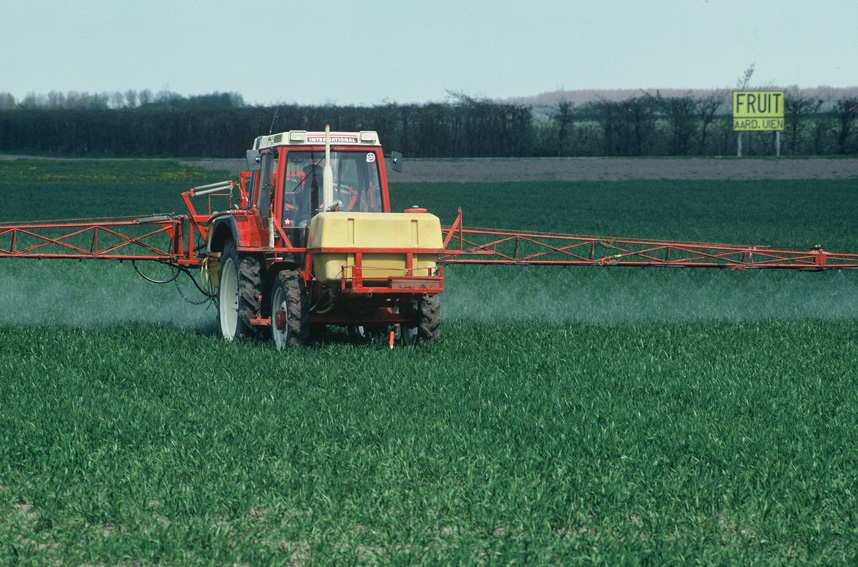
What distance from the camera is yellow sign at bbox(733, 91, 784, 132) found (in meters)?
58.9

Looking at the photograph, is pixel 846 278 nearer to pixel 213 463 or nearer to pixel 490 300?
pixel 490 300

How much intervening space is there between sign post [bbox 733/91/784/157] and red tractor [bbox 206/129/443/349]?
5119 cm

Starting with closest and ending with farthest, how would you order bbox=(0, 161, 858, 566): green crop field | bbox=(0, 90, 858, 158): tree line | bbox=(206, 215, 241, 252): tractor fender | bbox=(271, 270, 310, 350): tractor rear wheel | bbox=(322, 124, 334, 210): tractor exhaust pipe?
bbox=(0, 161, 858, 566): green crop field < bbox=(271, 270, 310, 350): tractor rear wheel < bbox=(322, 124, 334, 210): tractor exhaust pipe < bbox=(206, 215, 241, 252): tractor fender < bbox=(0, 90, 858, 158): tree line

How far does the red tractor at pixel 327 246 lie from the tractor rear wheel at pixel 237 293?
0.04ft

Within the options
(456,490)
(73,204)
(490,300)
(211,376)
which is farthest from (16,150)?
(456,490)

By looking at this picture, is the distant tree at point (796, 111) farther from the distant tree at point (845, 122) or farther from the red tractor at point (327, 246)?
the red tractor at point (327, 246)

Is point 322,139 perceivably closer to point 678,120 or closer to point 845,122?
point 678,120

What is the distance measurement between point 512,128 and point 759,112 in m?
14.3

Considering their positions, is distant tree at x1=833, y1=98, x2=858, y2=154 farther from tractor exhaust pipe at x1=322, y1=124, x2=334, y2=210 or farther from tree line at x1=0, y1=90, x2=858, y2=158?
tractor exhaust pipe at x1=322, y1=124, x2=334, y2=210

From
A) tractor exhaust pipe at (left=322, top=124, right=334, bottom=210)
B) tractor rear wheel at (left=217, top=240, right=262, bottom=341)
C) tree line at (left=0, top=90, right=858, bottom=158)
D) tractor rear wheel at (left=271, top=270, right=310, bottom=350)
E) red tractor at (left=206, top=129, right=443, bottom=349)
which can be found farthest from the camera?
tree line at (left=0, top=90, right=858, bottom=158)

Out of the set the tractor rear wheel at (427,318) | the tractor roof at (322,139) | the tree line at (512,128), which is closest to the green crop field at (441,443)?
the tractor rear wheel at (427,318)

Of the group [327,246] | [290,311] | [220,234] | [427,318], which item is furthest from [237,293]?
[427,318]

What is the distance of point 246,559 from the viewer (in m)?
4.93

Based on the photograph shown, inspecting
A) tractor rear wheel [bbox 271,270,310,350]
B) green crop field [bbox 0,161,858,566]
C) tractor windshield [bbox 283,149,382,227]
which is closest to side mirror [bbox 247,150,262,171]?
tractor windshield [bbox 283,149,382,227]
